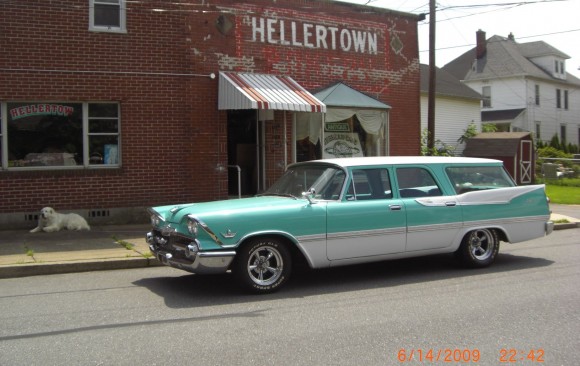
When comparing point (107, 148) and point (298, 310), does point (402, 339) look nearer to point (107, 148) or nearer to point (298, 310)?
point (298, 310)

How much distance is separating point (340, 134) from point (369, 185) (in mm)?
7532

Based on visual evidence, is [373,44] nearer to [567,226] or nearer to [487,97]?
[567,226]

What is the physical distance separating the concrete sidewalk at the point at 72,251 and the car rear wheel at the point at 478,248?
4566 mm

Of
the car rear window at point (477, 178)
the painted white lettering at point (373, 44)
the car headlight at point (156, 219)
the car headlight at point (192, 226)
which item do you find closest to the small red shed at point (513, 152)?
the painted white lettering at point (373, 44)

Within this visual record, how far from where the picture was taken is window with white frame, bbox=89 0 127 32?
12.1 metres

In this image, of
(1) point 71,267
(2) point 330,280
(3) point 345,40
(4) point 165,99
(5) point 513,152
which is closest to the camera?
(2) point 330,280

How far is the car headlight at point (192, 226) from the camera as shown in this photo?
6.28 m

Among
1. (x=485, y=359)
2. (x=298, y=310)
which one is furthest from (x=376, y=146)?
(x=485, y=359)

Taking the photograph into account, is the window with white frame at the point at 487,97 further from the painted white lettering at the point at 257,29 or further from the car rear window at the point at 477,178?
the car rear window at the point at 477,178

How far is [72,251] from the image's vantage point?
909 cm

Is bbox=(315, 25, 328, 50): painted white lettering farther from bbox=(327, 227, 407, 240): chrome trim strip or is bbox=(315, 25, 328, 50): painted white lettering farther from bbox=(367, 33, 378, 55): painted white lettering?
bbox=(327, 227, 407, 240): chrome trim strip

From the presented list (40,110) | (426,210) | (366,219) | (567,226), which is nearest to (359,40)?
(567,226)

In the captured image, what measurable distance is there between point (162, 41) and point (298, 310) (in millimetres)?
8455

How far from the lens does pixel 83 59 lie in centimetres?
1188
